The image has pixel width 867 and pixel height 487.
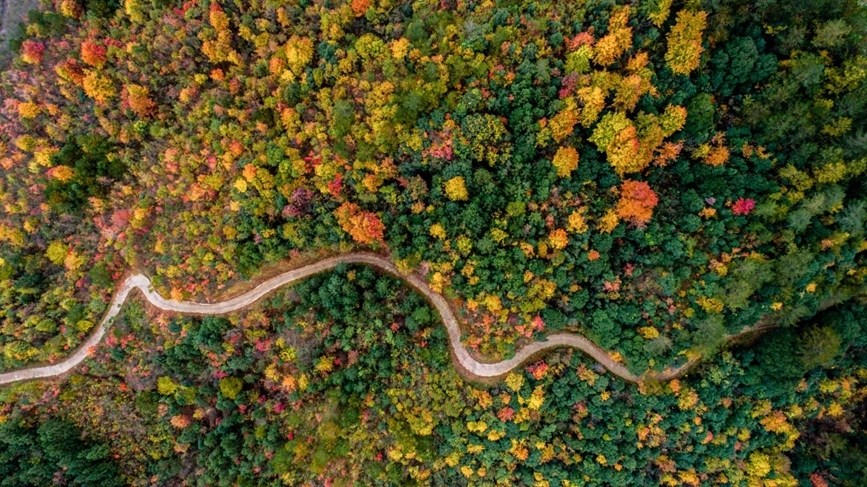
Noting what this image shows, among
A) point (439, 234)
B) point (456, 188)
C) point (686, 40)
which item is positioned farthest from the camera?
point (439, 234)

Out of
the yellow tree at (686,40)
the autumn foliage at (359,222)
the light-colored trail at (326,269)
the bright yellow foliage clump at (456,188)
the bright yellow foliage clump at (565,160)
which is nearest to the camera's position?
the yellow tree at (686,40)

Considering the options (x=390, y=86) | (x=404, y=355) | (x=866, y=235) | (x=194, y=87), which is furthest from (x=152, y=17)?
(x=866, y=235)

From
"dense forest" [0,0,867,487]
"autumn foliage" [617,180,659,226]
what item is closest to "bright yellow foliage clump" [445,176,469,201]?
"dense forest" [0,0,867,487]

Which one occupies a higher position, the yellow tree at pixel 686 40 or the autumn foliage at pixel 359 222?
the yellow tree at pixel 686 40

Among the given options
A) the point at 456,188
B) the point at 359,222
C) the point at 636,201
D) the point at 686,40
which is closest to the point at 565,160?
the point at 636,201

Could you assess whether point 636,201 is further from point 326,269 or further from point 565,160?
point 326,269

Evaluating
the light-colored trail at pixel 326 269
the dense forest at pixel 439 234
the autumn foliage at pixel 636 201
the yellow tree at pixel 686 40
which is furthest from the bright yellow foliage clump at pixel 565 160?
the light-colored trail at pixel 326 269

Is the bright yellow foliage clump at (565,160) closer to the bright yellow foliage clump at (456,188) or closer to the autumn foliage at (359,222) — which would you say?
the bright yellow foliage clump at (456,188)
